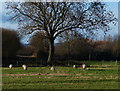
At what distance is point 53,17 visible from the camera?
2961cm

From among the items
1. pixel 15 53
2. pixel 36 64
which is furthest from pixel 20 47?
pixel 36 64

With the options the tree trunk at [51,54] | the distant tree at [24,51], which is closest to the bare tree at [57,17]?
the tree trunk at [51,54]

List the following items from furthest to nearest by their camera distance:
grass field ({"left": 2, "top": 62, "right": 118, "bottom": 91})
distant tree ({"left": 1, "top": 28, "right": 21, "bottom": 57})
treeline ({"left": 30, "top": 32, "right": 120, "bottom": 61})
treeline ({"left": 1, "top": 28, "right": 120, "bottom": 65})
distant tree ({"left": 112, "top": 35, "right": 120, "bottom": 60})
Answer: treeline ({"left": 30, "top": 32, "right": 120, "bottom": 61}), treeline ({"left": 1, "top": 28, "right": 120, "bottom": 65}), distant tree ({"left": 1, "top": 28, "right": 21, "bottom": 57}), distant tree ({"left": 112, "top": 35, "right": 120, "bottom": 60}), grass field ({"left": 2, "top": 62, "right": 118, "bottom": 91})

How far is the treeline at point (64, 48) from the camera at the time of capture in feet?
46.8

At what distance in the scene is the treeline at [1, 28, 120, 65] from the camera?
46.8 ft

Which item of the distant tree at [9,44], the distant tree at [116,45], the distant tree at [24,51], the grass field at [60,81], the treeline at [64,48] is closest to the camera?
the grass field at [60,81]

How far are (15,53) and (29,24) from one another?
50.8ft

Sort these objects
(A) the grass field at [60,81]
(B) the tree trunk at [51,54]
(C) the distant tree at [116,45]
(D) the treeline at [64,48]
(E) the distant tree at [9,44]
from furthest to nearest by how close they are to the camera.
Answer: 1. (B) the tree trunk at [51,54]
2. (D) the treeline at [64,48]
3. (E) the distant tree at [9,44]
4. (C) the distant tree at [116,45]
5. (A) the grass field at [60,81]

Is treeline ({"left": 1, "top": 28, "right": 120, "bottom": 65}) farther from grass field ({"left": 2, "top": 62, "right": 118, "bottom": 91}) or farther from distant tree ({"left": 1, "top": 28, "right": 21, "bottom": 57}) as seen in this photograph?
grass field ({"left": 2, "top": 62, "right": 118, "bottom": 91})

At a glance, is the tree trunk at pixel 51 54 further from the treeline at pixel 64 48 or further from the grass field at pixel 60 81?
the grass field at pixel 60 81

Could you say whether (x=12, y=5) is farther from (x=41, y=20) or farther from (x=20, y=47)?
(x=20, y=47)

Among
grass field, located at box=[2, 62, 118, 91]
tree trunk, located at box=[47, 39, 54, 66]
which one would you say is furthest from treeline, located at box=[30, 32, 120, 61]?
grass field, located at box=[2, 62, 118, 91]

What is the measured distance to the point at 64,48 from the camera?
88.3ft

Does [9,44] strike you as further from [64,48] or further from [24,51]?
[64,48]
